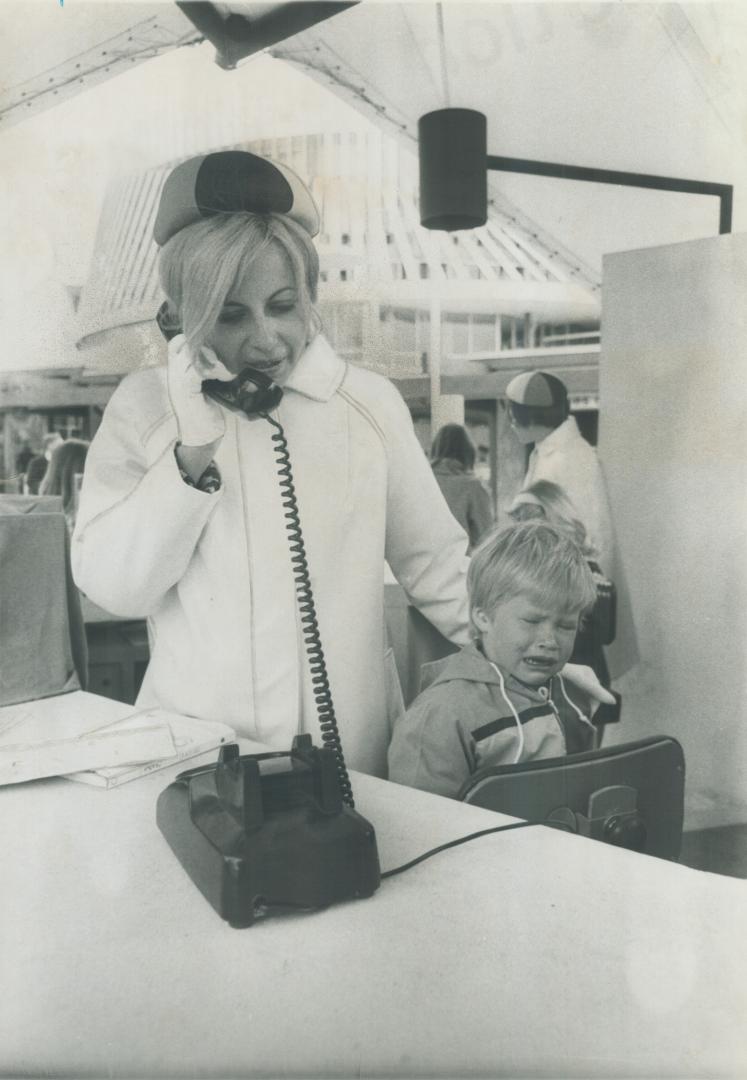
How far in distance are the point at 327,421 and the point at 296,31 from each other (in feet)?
1.83

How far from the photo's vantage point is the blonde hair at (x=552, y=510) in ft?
4.99

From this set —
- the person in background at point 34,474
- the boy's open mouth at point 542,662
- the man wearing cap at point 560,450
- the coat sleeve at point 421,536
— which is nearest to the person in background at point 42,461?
the person in background at point 34,474

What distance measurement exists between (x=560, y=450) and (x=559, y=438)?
3 centimetres

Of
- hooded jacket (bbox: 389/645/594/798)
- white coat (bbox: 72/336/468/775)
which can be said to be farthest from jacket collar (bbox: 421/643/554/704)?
white coat (bbox: 72/336/468/775)

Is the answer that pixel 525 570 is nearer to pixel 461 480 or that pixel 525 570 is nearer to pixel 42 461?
pixel 461 480

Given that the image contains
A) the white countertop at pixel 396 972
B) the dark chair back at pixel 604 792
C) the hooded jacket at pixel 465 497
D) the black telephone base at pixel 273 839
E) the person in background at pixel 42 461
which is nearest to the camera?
the white countertop at pixel 396 972

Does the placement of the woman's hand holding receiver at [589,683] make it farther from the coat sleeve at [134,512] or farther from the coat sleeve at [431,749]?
the coat sleeve at [134,512]

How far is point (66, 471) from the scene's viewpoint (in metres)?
1.36

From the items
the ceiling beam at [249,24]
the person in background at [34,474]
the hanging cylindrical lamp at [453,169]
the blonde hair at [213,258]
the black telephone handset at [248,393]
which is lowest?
the person in background at [34,474]

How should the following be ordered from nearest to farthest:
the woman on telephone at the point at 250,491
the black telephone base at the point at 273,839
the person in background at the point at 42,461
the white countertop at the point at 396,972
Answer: the white countertop at the point at 396,972
the black telephone base at the point at 273,839
the woman on telephone at the point at 250,491
the person in background at the point at 42,461

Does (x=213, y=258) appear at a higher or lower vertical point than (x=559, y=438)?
higher

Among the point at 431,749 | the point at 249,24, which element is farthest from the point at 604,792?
the point at 249,24

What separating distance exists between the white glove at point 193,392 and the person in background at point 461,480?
1.25ft

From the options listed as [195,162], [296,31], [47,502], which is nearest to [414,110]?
[296,31]
